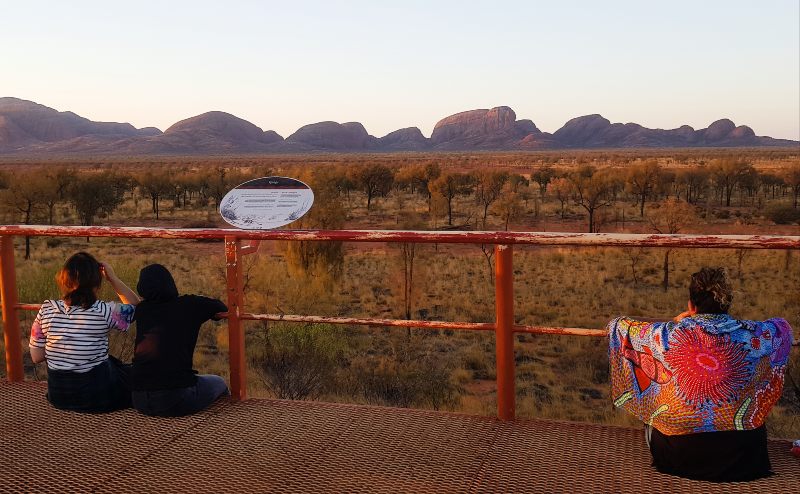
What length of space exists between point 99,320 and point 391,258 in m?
18.0

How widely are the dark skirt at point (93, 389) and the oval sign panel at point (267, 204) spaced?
1200 millimetres

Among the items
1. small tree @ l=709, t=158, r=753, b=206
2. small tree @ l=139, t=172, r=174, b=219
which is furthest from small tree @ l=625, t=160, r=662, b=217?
small tree @ l=139, t=172, r=174, b=219

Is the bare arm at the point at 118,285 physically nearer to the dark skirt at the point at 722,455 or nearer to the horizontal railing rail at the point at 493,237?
the horizontal railing rail at the point at 493,237

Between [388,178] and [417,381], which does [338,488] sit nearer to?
[417,381]

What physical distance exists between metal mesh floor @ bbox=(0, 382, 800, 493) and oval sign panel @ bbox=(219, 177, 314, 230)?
3.95ft

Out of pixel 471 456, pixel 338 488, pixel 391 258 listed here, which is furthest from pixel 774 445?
pixel 391 258

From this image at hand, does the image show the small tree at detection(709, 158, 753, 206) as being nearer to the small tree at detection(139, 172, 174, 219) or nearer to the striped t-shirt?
the small tree at detection(139, 172, 174, 219)

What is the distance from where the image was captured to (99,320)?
4.58 metres

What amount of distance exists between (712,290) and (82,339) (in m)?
3.52

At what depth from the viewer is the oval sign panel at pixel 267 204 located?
A: 473cm

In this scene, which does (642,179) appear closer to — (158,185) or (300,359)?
(158,185)

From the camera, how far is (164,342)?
4.45 metres

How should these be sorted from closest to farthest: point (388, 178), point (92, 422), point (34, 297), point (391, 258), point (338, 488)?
point (338, 488)
point (92, 422)
point (34, 297)
point (391, 258)
point (388, 178)

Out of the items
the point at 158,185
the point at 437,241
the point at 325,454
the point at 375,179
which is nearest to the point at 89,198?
the point at 158,185
